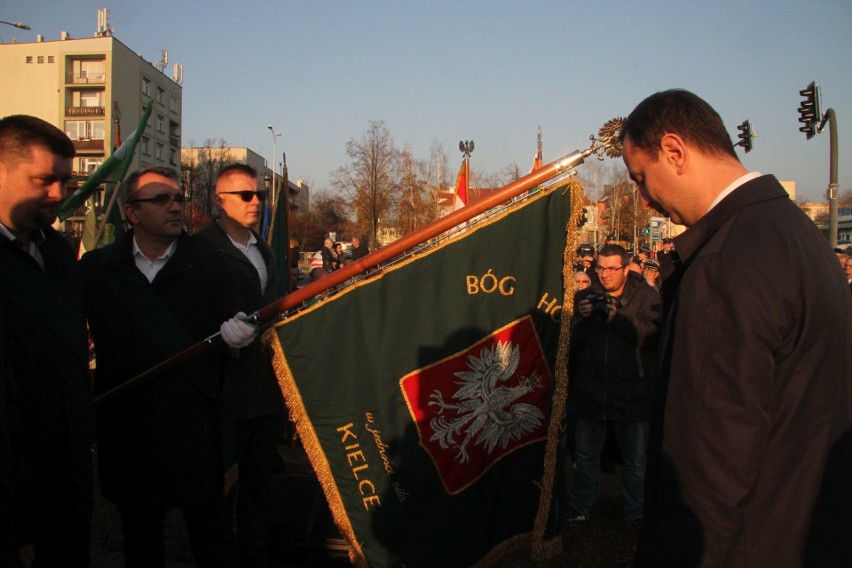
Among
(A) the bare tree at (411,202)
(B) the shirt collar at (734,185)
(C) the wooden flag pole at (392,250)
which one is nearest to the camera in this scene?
(B) the shirt collar at (734,185)

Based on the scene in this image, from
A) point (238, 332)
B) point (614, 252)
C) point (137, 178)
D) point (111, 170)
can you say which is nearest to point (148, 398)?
point (238, 332)

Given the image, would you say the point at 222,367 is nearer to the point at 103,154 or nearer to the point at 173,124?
the point at 103,154

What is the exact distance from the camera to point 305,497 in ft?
13.9

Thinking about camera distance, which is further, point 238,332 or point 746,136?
point 746,136

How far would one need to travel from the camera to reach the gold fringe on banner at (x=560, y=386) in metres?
2.95

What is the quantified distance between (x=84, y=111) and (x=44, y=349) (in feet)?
208

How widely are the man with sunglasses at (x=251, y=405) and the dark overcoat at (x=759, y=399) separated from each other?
2.32 meters

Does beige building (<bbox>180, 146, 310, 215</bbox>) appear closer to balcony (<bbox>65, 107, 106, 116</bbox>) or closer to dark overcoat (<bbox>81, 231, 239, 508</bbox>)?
balcony (<bbox>65, 107, 106, 116</bbox>)

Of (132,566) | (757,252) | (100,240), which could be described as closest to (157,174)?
(132,566)

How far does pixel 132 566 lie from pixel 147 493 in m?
0.40

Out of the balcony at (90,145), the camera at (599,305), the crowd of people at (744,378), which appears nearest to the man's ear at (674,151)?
the crowd of people at (744,378)

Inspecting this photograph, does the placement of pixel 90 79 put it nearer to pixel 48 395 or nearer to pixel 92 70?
pixel 92 70

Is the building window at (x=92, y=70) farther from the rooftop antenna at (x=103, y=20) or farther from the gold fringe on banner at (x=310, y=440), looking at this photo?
the gold fringe on banner at (x=310, y=440)

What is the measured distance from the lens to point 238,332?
2.91 metres
